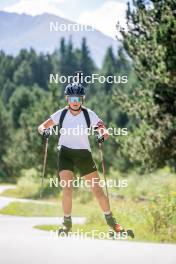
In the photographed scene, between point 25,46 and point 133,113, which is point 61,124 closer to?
point 25,46

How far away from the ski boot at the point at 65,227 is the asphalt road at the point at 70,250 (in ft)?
0.34

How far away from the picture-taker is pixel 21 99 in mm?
16203

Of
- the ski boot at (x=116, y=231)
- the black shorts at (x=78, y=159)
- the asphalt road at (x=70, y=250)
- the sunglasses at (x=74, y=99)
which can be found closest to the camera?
the asphalt road at (x=70, y=250)

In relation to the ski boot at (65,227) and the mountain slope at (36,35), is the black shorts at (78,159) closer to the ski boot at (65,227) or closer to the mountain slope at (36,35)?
the ski boot at (65,227)

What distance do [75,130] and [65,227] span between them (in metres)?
1.54

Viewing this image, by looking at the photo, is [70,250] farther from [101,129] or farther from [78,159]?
[101,129]

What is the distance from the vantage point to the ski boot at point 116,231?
10.5 meters

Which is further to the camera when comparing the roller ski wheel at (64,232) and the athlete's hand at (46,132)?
the roller ski wheel at (64,232)

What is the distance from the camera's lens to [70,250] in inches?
397

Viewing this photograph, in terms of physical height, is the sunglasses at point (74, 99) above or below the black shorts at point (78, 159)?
above

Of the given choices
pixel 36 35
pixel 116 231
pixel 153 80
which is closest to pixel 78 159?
pixel 116 231

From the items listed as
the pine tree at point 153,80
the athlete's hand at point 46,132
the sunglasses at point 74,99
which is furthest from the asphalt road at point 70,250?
the pine tree at point 153,80

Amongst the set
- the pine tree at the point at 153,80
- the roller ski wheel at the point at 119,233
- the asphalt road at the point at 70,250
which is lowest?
the asphalt road at the point at 70,250

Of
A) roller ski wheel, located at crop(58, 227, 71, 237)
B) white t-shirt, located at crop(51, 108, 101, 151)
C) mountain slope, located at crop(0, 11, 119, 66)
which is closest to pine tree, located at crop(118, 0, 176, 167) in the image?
mountain slope, located at crop(0, 11, 119, 66)
